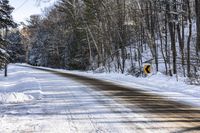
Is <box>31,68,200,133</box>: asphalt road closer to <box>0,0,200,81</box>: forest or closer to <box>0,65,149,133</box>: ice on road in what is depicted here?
<box>0,65,149,133</box>: ice on road

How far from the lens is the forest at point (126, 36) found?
26906mm

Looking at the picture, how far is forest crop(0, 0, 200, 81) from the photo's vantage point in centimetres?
2691

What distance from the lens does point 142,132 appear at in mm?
6621

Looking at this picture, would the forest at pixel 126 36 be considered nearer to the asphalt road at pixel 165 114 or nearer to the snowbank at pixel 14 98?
the asphalt road at pixel 165 114

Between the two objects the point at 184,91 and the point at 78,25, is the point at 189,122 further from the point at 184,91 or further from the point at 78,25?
the point at 78,25

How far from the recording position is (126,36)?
42219 mm

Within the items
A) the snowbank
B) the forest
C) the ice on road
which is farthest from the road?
the forest

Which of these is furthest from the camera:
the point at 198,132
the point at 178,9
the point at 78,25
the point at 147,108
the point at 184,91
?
the point at 78,25

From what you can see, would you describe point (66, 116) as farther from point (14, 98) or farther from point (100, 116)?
point (14, 98)

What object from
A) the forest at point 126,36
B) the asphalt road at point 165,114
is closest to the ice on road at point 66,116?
the asphalt road at point 165,114

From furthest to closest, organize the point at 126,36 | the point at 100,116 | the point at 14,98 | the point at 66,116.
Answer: the point at 126,36 < the point at 14,98 < the point at 66,116 < the point at 100,116

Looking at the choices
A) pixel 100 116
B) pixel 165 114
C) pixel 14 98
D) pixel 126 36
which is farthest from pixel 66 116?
pixel 126 36

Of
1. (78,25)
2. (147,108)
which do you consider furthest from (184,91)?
(78,25)

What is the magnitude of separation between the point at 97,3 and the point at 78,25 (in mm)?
11019
